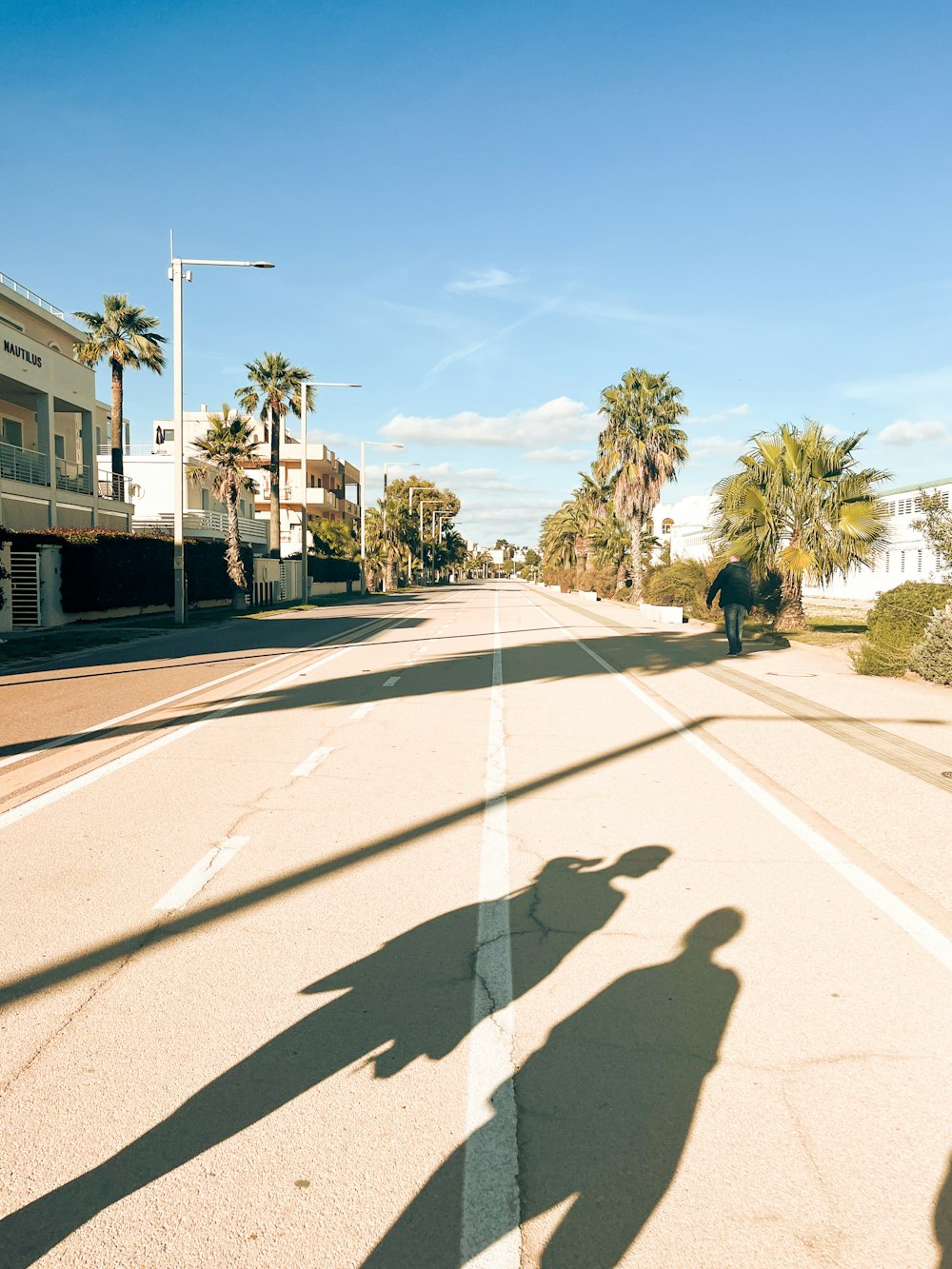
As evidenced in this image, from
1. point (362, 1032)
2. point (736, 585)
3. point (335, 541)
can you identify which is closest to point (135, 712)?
point (362, 1032)

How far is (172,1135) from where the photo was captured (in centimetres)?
307

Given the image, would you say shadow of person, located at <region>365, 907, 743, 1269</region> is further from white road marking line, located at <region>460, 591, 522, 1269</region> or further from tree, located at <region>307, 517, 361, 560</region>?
tree, located at <region>307, 517, 361, 560</region>

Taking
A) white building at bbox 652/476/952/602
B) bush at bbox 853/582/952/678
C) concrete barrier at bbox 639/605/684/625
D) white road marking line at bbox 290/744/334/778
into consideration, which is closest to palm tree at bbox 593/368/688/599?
white building at bbox 652/476/952/602

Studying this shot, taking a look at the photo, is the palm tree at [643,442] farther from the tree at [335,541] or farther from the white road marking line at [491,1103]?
the white road marking line at [491,1103]

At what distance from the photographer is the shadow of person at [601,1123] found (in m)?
2.63

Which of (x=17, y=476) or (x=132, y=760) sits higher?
(x=17, y=476)

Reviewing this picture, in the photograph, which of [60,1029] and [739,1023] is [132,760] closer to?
[60,1029]

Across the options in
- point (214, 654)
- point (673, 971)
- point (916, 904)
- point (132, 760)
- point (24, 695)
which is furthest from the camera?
point (214, 654)

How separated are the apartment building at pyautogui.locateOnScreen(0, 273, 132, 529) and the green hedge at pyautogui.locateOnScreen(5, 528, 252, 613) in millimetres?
1926

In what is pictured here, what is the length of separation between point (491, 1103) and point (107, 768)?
6373 mm

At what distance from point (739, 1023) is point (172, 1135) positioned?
206 centimetres

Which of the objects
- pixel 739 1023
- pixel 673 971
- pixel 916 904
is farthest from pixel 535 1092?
pixel 916 904

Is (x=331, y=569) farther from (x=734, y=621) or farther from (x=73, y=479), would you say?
(x=734, y=621)

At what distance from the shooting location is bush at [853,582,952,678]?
1661 centimetres
